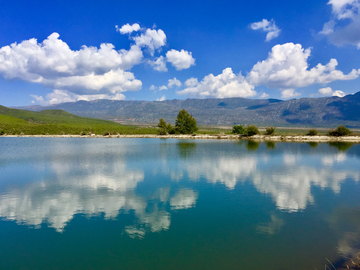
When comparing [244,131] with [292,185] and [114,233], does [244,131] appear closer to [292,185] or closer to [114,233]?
[292,185]

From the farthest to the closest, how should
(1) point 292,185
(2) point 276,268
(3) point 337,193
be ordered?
(1) point 292,185, (3) point 337,193, (2) point 276,268

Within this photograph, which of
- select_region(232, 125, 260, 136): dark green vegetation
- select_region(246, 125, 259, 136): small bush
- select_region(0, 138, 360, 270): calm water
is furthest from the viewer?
select_region(232, 125, 260, 136): dark green vegetation

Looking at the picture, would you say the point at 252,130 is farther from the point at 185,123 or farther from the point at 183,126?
the point at 183,126

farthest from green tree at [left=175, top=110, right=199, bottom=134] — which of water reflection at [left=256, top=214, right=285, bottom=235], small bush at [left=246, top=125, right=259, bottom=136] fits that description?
water reflection at [left=256, top=214, right=285, bottom=235]

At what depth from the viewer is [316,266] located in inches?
342

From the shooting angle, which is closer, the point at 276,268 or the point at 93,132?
the point at 276,268

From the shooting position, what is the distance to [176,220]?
492 inches

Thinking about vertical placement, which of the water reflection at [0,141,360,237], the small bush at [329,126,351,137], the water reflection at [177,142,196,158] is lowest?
the water reflection at [0,141,360,237]

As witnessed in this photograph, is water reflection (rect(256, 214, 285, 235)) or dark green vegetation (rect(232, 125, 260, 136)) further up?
dark green vegetation (rect(232, 125, 260, 136))

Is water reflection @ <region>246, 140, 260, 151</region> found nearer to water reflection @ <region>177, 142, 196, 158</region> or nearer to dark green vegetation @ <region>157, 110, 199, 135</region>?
water reflection @ <region>177, 142, 196, 158</region>

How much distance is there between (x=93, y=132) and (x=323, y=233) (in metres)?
90.5

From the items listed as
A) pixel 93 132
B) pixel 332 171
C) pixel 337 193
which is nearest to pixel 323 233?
pixel 337 193

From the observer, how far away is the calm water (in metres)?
9.25

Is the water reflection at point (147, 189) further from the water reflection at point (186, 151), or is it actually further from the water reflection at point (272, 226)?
the water reflection at point (186, 151)
